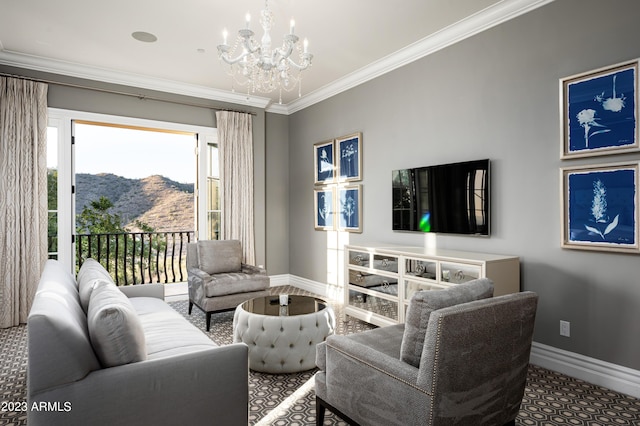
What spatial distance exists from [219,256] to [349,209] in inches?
71.5

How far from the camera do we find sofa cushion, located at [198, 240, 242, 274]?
15.6 ft

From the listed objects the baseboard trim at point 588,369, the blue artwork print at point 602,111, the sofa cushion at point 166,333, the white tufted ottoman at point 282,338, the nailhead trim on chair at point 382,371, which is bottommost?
the baseboard trim at point 588,369

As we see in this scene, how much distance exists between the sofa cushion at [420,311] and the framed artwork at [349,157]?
3.32 metres

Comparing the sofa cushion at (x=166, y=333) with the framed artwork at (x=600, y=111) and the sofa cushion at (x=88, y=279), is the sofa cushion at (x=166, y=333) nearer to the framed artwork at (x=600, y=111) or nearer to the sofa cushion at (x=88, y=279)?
the sofa cushion at (x=88, y=279)

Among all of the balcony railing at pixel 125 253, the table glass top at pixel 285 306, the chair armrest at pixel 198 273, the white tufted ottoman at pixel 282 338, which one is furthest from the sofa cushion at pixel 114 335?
the balcony railing at pixel 125 253

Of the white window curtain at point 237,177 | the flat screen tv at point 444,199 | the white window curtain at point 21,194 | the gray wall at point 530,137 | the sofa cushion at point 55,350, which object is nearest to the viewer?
the sofa cushion at point 55,350

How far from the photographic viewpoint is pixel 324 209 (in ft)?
18.8

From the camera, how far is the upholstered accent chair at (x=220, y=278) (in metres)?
4.15

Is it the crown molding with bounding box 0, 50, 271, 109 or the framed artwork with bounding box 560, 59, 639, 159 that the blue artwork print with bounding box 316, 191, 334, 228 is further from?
the framed artwork with bounding box 560, 59, 639, 159

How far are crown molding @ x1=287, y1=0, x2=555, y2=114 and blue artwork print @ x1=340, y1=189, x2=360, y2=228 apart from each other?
145 centimetres

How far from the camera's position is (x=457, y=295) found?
1834 millimetres

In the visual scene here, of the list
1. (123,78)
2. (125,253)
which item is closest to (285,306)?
(123,78)

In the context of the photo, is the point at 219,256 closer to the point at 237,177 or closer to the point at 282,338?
the point at 237,177

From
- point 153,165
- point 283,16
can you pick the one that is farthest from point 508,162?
point 153,165
